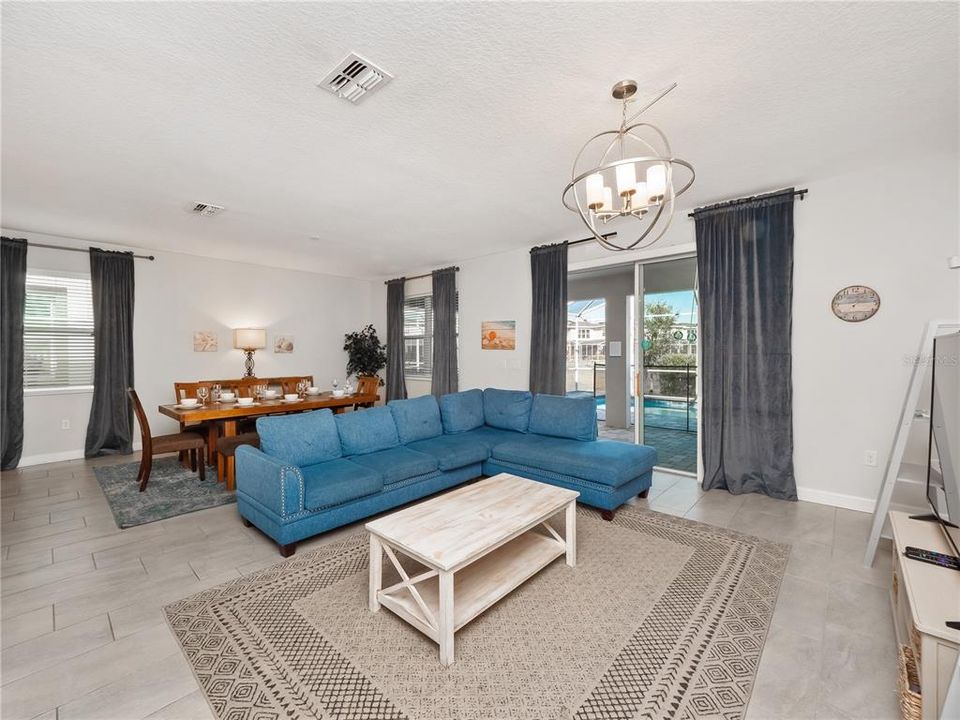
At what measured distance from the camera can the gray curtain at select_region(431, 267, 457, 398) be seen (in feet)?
20.6

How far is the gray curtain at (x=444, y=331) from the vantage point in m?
6.27

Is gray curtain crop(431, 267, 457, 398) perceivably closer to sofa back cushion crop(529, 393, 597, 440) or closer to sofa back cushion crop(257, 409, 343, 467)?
sofa back cushion crop(529, 393, 597, 440)

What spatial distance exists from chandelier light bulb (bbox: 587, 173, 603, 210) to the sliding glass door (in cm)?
249

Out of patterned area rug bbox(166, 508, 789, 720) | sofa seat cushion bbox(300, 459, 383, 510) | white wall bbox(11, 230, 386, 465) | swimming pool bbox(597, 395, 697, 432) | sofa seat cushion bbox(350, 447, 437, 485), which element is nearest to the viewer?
patterned area rug bbox(166, 508, 789, 720)

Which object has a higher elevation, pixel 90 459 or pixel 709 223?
pixel 709 223

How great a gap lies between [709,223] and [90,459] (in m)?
7.20

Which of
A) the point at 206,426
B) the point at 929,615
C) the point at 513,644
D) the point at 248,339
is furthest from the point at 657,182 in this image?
the point at 248,339

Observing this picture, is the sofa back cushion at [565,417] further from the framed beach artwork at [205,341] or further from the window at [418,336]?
the framed beach artwork at [205,341]

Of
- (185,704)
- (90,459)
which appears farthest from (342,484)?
(90,459)

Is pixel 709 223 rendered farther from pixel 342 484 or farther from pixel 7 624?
pixel 7 624

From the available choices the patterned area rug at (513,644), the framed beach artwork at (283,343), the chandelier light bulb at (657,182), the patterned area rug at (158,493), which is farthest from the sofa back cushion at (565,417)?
the framed beach artwork at (283,343)

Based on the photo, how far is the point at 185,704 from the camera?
5.02 ft

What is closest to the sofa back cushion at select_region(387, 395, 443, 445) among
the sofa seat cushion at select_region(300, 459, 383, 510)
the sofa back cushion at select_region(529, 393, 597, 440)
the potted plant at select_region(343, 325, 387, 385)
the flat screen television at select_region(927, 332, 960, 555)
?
the sofa seat cushion at select_region(300, 459, 383, 510)

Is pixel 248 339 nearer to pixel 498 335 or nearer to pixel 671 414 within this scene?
pixel 498 335
